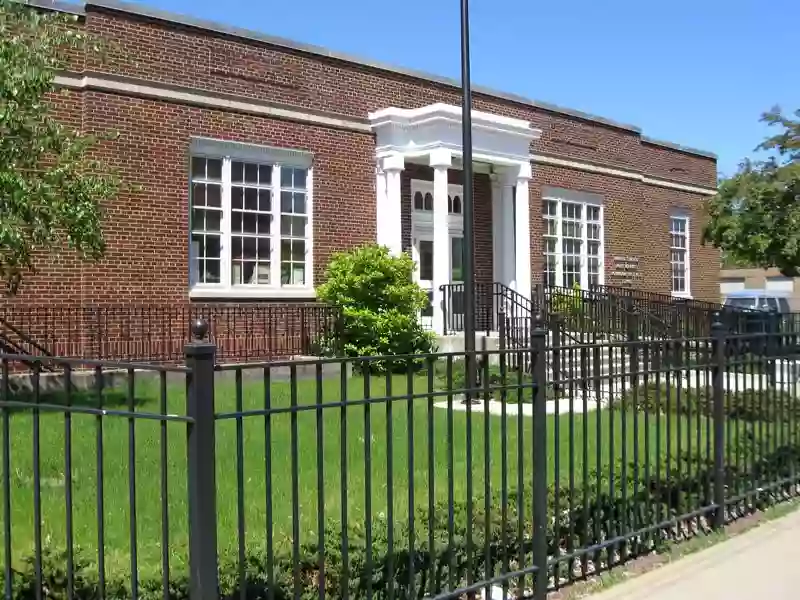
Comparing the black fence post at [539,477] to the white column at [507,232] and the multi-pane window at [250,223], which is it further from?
the white column at [507,232]

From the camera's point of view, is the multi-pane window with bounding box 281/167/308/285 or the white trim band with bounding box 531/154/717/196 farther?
the white trim band with bounding box 531/154/717/196

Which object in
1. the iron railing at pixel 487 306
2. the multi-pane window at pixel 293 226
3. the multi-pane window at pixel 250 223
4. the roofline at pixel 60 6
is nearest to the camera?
the roofline at pixel 60 6

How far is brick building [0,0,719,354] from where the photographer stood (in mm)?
13781

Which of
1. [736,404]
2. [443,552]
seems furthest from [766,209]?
[443,552]

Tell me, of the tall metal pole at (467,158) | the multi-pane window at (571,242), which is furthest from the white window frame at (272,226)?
the multi-pane window at (571,242)

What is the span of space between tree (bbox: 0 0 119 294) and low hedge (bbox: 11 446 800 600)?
17.8ft

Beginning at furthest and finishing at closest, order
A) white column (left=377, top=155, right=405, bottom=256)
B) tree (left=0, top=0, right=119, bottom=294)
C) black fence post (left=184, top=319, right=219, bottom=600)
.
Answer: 1. white column (left=377, top=155, right=405, bottom=256)
2. tree (left=0, top=0, right=119, bottom=294)
3. black fence post (left=184, top=319, right=219, bottom=600)

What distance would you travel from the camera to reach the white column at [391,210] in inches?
669

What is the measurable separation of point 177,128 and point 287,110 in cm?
225

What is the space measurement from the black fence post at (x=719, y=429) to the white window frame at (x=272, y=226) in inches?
385

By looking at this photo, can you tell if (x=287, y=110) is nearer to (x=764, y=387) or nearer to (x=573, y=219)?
(x=573, y=219)

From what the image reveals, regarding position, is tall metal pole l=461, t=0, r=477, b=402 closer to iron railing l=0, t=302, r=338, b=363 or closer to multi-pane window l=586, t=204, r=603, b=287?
iron railing l=0, t=302, r=338, b=363

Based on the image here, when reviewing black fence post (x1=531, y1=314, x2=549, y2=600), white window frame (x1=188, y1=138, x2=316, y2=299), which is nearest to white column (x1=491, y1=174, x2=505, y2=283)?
white window frame (x1=188, y1=138, x2=316, y2=299)

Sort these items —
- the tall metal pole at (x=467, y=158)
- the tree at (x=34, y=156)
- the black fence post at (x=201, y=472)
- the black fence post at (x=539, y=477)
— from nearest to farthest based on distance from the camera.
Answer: the black fence post at (x=201, y=472) → the black fence post at (x=539, y=477) → the tree at (x=34, y=156) → the tall metal pole at (x=467, y=158)
